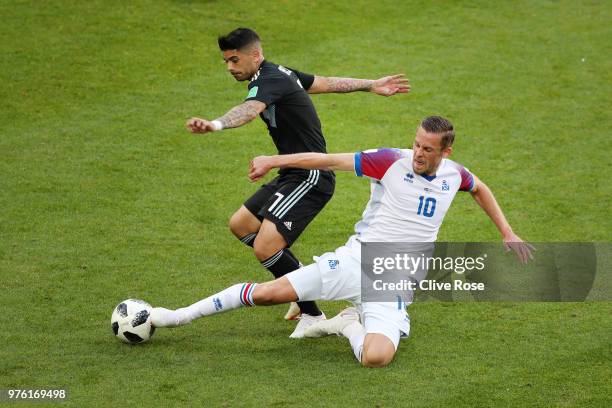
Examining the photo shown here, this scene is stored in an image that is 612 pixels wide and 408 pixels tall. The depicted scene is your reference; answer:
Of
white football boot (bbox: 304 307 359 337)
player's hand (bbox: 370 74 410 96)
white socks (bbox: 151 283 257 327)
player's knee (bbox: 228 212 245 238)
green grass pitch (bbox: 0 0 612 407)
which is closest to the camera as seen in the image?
green grass pitch (bbox: 0 0 612 407)

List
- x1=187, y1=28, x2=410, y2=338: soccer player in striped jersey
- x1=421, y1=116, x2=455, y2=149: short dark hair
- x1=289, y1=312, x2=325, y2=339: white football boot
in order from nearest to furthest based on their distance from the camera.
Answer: x1=421, y1=116, x2=455, y2=149: short dark hair, x1=289, y1=312, x2=325, y2=339: white football boot, x1=187, y1=28, x2=410, y2=338: soccer player in striped jersey

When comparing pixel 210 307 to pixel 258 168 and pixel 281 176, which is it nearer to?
pixel 258 168

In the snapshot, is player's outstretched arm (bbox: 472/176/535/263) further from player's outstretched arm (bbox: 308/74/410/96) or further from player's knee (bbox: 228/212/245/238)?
player's knee (bbox: 228/212/245/238)

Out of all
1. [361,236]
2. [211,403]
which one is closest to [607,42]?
[361,236]

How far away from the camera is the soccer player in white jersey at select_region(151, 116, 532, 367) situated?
7.13m

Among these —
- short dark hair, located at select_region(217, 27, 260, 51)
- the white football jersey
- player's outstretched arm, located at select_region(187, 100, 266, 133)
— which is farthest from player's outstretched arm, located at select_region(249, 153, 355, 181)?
short dark hair, located at select_region(217, 27, 260, 51)

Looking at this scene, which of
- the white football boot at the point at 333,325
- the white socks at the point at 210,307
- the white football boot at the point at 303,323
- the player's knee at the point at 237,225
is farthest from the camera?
the player's knee at the point at 237,225

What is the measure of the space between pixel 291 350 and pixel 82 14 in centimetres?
888

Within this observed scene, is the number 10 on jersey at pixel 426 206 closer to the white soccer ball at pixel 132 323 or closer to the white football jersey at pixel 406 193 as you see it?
the white football jersey at pixel 406 193

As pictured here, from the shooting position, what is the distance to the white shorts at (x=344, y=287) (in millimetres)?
7191

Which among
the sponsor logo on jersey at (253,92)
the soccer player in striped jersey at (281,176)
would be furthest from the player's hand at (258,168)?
the sponsor logo on jersey at (253,92)

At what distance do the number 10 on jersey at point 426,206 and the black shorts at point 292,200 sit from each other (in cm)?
96

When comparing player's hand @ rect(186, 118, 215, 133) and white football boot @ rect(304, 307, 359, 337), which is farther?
white football boot @ rect(304, 307, 359, 337)

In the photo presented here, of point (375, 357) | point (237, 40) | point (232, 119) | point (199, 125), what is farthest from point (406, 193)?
point (237, 40)
